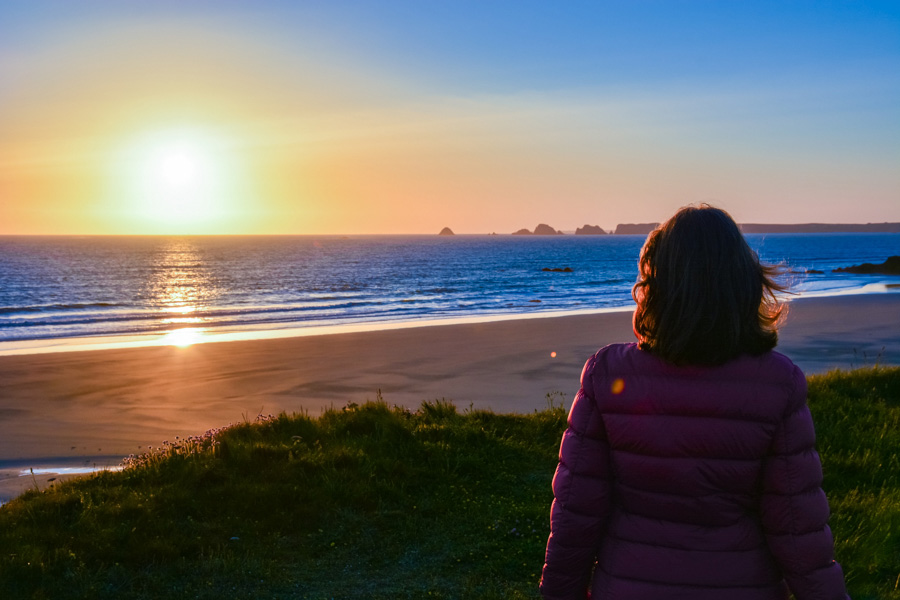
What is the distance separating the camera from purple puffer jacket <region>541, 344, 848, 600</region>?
6.66ft

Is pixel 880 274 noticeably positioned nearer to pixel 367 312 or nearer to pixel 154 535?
pixel 367 312

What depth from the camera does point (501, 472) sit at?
6840 millimetres

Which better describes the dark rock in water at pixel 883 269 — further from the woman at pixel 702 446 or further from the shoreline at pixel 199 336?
the woman at pixel 702 446

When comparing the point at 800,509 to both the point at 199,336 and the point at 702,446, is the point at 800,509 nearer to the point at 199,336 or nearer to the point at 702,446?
the point at 702,446

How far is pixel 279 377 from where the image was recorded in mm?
15328

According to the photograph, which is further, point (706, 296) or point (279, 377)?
point (279, 377)

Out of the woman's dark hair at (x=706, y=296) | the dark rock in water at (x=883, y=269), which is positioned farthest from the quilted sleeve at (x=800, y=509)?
the dark rock in water at (x=883, y=269)

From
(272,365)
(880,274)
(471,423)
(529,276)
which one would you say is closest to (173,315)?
(272,365)

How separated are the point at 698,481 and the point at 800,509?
1.00 feet

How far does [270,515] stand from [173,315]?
98.3 ft

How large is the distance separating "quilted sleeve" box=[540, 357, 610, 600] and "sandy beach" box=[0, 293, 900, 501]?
7.39 meters

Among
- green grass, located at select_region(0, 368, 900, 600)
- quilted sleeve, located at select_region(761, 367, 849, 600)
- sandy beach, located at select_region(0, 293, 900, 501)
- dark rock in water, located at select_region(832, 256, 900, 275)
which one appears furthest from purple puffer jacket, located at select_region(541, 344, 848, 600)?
dark rock in water, located at select_region(832, 256, 900, 275)

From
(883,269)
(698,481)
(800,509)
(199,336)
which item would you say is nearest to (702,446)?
(698,481)

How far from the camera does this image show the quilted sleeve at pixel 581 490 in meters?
2.15
